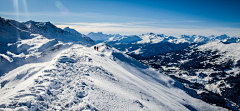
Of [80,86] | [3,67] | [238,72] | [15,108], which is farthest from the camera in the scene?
[238,72]

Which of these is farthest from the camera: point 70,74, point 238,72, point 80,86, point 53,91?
point 238,72

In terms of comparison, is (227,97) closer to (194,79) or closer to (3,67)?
(194,79)

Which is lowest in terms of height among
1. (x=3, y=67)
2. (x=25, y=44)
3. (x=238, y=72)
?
(x=238, y=72)

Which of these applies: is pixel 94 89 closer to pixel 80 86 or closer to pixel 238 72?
pixel 80 86

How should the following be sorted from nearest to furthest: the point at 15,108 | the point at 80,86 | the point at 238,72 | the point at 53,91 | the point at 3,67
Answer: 1. the point at 15,108
2. the point at 53,91
3. the point at 80,86
4. the point at 3,67
5. the point at 238,72

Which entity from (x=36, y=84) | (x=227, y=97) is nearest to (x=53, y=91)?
(x=36, y=84)

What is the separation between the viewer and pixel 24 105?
8.13 m

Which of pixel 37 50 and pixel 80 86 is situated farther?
pixel 37 50

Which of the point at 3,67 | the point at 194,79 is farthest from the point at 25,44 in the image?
the point at 194,79

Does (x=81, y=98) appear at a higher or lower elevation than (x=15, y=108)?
lower

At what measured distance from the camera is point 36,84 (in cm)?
1116

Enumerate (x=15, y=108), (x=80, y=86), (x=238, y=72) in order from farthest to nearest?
1. (x=238, y=72)
2. (x=80, y=86)
3. (x=15, y=108)

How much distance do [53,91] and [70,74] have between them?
4862mm

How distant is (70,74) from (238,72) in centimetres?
24623
